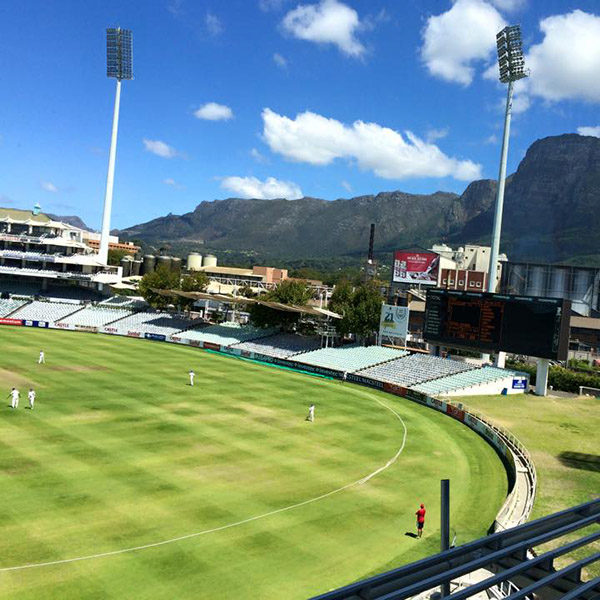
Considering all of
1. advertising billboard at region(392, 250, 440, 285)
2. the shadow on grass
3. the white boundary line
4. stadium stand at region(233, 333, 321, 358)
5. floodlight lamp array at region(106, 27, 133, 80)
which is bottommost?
the white boundary line

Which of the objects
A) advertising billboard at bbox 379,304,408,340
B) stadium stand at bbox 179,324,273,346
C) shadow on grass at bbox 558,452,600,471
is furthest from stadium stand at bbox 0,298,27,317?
shadow on grass at bbox 558,452,600,471

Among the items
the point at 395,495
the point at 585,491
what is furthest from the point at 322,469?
the point at 585,491

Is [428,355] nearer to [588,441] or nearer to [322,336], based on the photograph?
[322,336]

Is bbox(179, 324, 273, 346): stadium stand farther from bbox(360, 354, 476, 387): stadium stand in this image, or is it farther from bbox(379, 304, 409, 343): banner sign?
bbox(360, 354, 476, 387): stadium stand

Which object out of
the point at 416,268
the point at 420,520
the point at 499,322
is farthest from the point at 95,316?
the point at 420,520

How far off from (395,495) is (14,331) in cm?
6295

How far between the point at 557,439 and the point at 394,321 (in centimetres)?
2931

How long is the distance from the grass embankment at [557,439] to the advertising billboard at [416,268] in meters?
28.9

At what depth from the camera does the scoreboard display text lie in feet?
151

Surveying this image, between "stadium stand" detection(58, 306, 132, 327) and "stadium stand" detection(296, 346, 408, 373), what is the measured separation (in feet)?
113

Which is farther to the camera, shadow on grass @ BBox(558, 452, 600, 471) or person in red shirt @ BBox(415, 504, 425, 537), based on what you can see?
shadow on grass @ BBox(558, 452, 600, 471)

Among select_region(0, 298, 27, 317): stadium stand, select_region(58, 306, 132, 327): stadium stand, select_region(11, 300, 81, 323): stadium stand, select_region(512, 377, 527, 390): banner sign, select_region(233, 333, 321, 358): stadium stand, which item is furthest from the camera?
select_region(0, 298, 27, 317): stadium stand

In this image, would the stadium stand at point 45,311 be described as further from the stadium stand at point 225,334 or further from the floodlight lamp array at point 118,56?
the floodlight lamp array at point 118,56

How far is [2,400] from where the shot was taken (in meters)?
34.8
